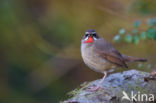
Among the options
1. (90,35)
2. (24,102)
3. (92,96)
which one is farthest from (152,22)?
(24,102)

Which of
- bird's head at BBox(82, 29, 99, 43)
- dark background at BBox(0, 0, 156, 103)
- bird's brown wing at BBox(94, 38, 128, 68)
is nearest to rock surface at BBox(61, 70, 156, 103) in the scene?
bird's brown wing at BBox(94, 38, 128, 68)

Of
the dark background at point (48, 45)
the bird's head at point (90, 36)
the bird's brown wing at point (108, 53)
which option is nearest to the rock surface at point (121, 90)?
the bird's brown wing at point (108, 53)

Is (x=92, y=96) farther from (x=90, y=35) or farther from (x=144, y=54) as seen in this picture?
(x=144, y=54)

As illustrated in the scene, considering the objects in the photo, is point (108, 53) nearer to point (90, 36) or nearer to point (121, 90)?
point (90, 36)

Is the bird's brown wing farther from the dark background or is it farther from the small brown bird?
the dark background

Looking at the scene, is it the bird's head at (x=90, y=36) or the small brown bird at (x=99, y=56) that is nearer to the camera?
the small brown bird at (x=99, y=56)

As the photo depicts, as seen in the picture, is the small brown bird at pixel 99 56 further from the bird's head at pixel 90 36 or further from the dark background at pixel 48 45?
the dark background at pixel 48 45
